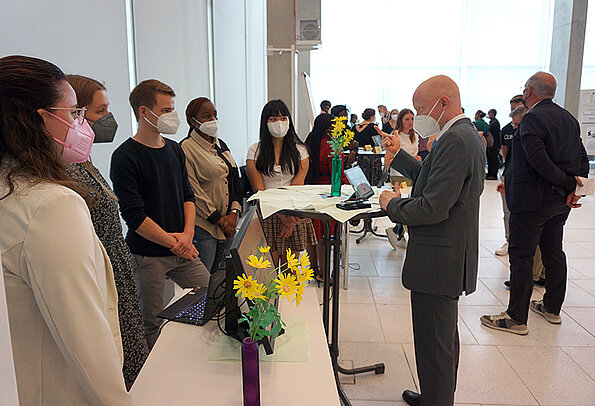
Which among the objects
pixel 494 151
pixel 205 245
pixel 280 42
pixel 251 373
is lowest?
pixel 494 151

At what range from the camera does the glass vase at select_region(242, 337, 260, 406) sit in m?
1.03

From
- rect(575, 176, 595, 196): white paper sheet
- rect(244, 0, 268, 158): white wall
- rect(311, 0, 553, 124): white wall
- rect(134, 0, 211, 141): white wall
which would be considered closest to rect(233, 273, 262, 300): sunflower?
rect(134, 0, 211, 141): white wall

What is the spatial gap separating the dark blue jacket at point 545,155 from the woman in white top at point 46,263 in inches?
107

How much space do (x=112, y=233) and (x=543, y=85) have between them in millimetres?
2748

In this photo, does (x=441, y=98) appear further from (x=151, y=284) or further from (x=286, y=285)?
(x=151, y=284)

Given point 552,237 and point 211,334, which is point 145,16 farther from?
point 552,237

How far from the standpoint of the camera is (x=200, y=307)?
5.26 ft

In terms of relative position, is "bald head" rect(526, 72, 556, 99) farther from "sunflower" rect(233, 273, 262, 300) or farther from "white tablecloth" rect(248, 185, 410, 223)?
"sunflower" rect(233, 273, 262, 300)

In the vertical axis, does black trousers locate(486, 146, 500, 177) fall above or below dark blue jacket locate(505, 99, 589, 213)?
below

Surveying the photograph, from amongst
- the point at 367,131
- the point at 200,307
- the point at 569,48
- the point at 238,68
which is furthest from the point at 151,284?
the point at 569,48

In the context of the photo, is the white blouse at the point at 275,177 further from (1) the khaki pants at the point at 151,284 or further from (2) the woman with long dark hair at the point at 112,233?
(2) the woman with long dark hair at the point at 112,233

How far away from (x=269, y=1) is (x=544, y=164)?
17.8 feet

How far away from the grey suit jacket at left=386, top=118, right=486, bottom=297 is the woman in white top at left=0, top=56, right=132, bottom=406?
4.06 ft

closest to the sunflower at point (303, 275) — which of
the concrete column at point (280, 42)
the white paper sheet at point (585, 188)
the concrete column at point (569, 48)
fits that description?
the white paper sheet at point (585, 188)
